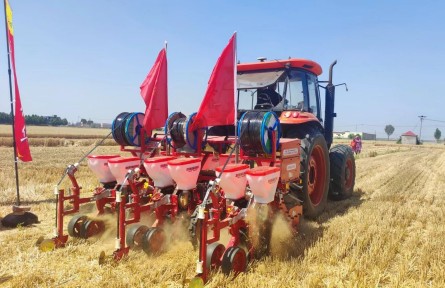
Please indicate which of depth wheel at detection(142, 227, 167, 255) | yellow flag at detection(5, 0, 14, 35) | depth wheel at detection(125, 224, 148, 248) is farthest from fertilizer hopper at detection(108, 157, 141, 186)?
yellow flag at detection(5, 0, 14, 35)

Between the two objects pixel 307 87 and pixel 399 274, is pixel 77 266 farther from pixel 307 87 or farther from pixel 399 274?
pixel 307 87

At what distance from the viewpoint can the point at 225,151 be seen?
573 cm

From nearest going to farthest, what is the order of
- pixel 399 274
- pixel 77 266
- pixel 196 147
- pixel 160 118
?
pixel 399 274
pixel 77 266
pixel 196 147
pixel 160 118

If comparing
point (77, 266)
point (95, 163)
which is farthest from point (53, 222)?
point (77, 266)

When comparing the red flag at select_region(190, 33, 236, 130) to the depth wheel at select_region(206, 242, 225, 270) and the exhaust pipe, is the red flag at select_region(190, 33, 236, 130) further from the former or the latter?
the exhaust pipe

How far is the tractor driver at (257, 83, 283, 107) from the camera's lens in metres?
6.23

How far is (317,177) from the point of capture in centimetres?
638

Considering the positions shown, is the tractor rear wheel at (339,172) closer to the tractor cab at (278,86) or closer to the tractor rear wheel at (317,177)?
the tractor rear wheel at (317,177)

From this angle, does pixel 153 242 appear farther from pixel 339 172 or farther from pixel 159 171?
pixel 339 172

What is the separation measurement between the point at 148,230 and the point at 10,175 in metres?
7.25

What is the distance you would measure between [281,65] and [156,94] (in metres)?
2.07

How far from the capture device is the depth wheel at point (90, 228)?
498 centimetres

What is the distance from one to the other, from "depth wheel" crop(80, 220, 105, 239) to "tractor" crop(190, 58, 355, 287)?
5.39ft

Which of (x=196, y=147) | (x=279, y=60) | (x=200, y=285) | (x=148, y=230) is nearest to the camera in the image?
(x=200, y=285)
